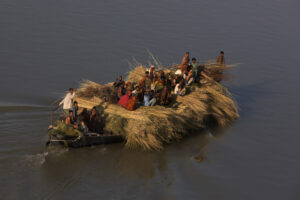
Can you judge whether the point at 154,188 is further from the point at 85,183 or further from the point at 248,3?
the point at 248,3

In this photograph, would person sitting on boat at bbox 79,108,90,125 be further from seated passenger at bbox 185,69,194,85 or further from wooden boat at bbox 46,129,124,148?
seated passenger at bbox 185,69,194,85

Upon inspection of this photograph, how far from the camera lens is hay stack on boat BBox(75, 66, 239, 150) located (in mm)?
9992

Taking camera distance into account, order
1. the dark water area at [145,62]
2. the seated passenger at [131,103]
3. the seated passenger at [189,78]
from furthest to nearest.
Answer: the seated passenger at [189,78] → the seated passenger at [131,103] → the dark water area at [145,62]

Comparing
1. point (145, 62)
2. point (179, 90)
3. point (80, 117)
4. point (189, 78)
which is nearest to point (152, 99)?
point (179, 90)

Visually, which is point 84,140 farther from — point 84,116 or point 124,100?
point 124,100

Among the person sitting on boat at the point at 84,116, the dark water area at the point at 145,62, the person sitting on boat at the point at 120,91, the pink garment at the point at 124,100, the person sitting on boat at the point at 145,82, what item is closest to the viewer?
the dark water area at the point at 145,62

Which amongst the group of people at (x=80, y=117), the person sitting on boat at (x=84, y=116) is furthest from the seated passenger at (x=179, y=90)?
the person sitting on boat at (x=84, y=116)

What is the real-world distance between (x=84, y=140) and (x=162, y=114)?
7.23ft

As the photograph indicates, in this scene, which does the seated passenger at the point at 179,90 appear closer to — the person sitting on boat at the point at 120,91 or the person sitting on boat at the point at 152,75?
the person sitting on boat at the point at 152,75

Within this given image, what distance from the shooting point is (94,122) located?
999 centimetres

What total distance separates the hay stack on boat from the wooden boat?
0.22 metres

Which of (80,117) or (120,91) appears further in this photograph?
(120,91)

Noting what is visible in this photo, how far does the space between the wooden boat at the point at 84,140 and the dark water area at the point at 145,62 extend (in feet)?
0.60

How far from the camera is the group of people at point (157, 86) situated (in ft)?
35.0
